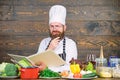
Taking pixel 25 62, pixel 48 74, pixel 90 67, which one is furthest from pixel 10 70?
pixel 90 67

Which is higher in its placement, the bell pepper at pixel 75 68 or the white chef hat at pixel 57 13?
the white chef hat at pixel 57 13

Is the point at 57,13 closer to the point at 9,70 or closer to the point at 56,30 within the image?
the point at 56,30

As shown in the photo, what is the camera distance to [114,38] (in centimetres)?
346

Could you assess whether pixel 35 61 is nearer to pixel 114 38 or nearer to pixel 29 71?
pixel 29 71

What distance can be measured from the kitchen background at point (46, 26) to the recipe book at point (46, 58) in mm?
1253

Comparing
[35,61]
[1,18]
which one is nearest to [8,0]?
[1,18]

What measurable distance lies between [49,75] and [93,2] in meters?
1.76

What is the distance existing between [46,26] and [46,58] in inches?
52.4

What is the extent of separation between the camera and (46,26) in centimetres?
344

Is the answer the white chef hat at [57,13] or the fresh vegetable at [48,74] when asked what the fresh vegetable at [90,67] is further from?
the white chef hat at [57,13]

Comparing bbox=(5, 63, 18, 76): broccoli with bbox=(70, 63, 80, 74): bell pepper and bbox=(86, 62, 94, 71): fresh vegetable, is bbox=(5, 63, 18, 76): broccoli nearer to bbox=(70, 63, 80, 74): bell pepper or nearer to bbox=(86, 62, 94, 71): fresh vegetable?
bbox=(70, 63, 80, 74): bell pepper

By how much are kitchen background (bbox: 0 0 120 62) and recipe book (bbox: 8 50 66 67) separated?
1.25 metres

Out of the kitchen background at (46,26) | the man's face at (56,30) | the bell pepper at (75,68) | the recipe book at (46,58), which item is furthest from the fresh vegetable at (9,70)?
the kitchen background at (46,26)

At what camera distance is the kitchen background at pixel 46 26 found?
344 centimetres
